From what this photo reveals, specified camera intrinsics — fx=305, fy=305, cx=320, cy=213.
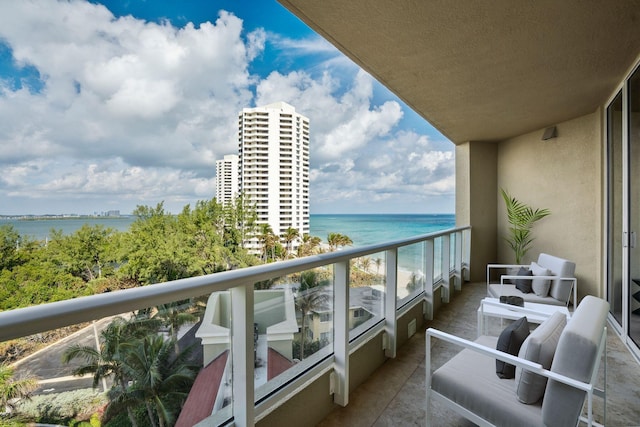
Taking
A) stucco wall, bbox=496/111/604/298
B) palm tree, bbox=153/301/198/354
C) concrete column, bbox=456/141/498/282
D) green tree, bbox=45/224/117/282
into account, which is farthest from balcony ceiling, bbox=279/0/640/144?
green tree, bbox=45/224/117/282

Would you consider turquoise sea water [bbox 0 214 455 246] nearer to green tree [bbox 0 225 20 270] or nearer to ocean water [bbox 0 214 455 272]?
ocean water [bbox 0 214 455 272]

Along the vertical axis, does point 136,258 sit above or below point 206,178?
below

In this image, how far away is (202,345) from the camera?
1.24 meters

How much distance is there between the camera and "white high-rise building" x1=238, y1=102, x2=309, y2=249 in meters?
34.7

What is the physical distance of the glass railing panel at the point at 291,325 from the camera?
1.48 metres

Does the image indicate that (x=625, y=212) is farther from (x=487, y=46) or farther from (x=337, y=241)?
(x=337, y=241)

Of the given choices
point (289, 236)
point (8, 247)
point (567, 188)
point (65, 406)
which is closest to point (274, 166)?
point (289, 236)

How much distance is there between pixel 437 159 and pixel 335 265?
135 ft

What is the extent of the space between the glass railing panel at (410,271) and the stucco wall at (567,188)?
2605 millimetres

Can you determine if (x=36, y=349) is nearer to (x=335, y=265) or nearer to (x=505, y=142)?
(x=335, y=265)

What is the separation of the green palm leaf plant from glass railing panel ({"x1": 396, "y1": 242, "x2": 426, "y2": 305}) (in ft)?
9.22

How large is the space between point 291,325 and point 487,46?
2.69 metres

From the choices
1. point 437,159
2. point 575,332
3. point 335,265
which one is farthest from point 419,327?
point 437,159

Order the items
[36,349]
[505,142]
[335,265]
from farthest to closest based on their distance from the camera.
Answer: [505,142] → [335,265] → [36,349]
